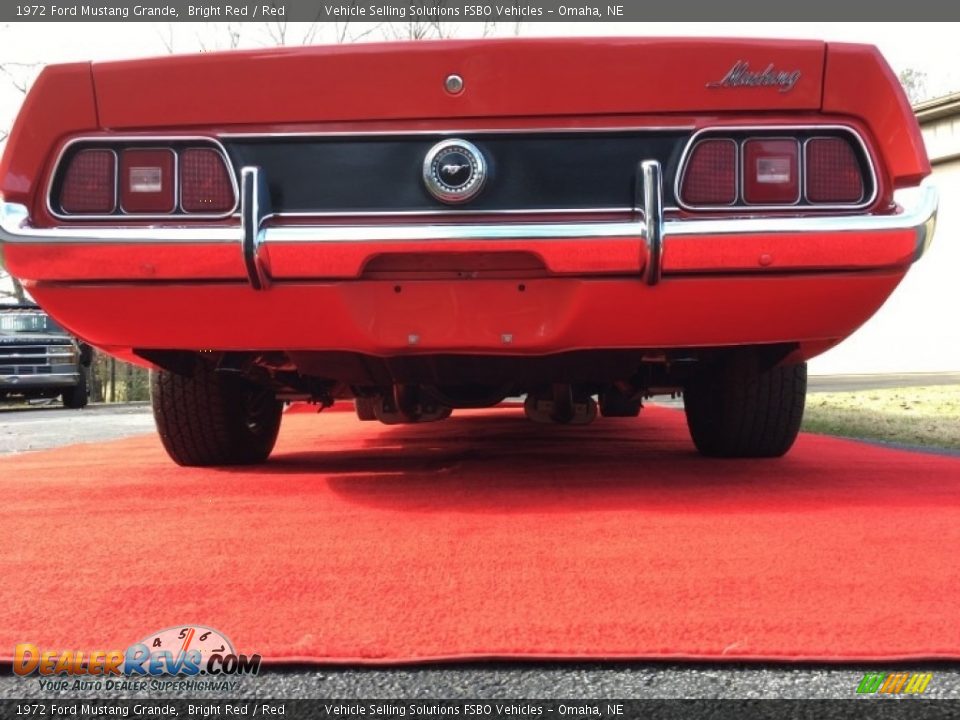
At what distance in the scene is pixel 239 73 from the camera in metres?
2.12

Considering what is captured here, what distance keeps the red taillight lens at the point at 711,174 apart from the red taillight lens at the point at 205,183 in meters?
1.03

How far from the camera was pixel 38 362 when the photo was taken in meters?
11.8

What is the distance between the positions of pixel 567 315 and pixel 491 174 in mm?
356

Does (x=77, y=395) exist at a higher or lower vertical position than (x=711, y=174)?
lower

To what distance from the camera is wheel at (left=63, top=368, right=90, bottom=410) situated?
11.9 meters

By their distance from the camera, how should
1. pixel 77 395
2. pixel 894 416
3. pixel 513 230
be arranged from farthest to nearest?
pixel 77 395 < pixel 894 416 < pixel 513 230

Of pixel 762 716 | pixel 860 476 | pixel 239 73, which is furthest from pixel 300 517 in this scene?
pixel 860 476

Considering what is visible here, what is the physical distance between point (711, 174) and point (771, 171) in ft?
0.44

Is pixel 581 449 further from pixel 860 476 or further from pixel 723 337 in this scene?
pixel 723 337

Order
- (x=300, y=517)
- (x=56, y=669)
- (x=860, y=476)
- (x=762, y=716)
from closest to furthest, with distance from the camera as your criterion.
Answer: (x=762, y=716)
(x=56, y=669)
(x=300, y=517)
(x=860, y=476)

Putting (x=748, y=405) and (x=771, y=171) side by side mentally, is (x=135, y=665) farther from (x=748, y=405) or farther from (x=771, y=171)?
(x=748, y=405)

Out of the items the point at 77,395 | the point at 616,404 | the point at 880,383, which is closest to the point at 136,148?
the point at 616,404

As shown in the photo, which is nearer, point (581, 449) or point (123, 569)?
point (123, 569)

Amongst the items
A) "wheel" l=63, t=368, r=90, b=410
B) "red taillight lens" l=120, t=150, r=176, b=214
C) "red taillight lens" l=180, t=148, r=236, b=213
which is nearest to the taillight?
"red taillight lens" l=180, t=148, r=236, b=213
